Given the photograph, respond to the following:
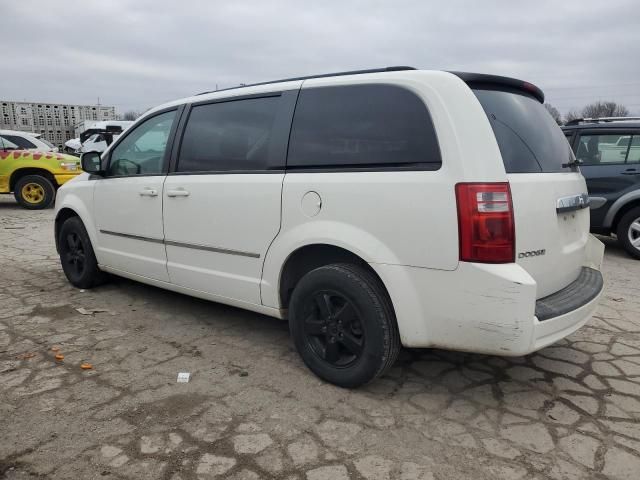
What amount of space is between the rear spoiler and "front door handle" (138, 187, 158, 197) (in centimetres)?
234

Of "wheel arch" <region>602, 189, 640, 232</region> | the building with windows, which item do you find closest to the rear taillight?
"wheel arch" <region>602, 189, 640, 232</region>

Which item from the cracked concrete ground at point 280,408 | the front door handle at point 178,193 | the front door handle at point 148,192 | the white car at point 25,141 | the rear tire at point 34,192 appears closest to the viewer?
the cracked concrete ground at point 280,408

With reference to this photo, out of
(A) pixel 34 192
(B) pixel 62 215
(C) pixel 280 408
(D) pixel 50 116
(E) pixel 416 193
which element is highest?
(D) pixel 50 116

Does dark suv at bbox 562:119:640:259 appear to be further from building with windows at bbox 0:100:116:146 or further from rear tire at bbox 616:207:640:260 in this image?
building with windows at bbox 0:100:116:146

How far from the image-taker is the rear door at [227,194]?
3.12 metres

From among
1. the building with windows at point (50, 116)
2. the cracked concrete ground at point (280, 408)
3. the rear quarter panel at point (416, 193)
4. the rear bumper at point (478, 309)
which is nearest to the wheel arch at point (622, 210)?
the cracked concrete ground at point (280, 408)

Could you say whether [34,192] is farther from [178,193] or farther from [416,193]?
[416,193]

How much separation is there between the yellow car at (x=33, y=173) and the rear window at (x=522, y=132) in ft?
34.2

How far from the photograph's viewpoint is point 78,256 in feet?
16.0

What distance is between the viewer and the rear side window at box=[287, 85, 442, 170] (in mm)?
2539

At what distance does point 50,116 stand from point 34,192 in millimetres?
82057

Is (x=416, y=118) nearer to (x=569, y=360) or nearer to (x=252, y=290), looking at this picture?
(x=252, y=290)

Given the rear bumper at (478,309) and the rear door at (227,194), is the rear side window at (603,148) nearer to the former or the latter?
the rear bumper at (478,309)

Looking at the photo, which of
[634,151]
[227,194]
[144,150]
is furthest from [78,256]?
[634,151]
